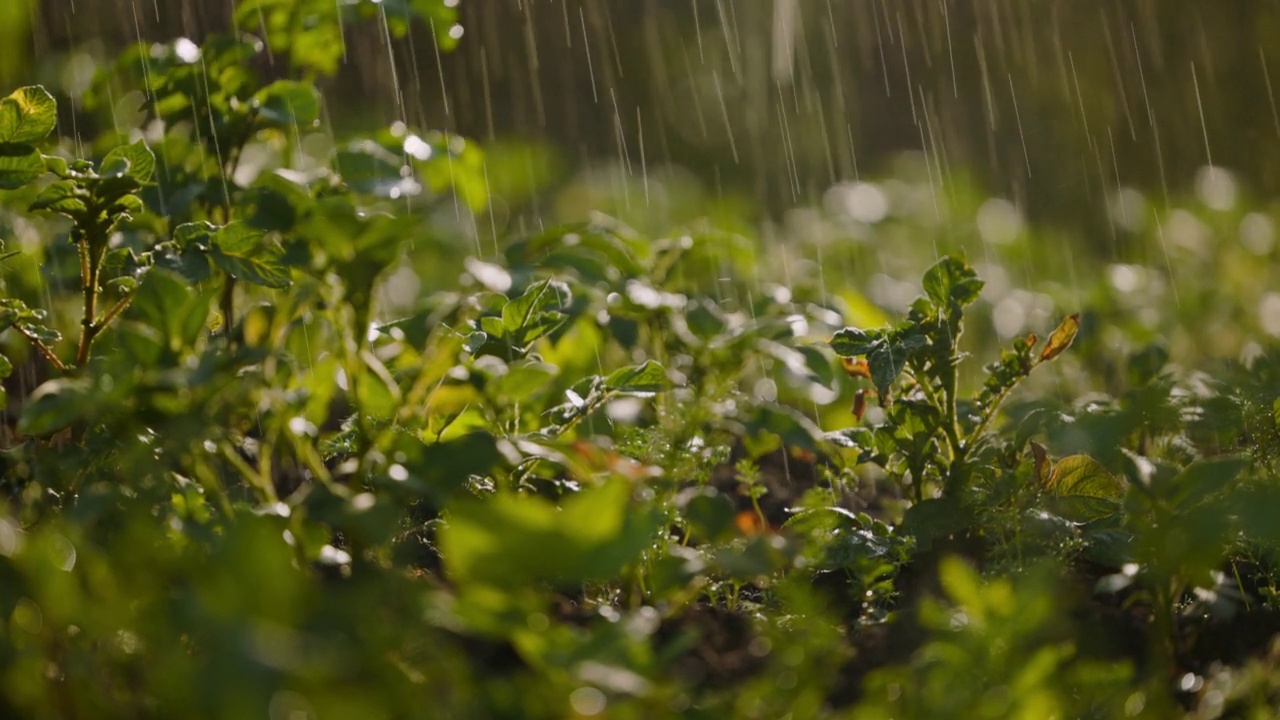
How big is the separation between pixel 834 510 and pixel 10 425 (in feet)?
5.23

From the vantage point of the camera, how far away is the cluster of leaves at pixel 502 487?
94 cm

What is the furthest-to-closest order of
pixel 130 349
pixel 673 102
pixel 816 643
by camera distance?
pixel 673 102, pixel 130 349, pixel 816 643

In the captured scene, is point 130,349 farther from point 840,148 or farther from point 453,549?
point 840,148

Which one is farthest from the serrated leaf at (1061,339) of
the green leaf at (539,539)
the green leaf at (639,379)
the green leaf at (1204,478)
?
the green leaf at (539,539)

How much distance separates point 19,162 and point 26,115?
62 mm

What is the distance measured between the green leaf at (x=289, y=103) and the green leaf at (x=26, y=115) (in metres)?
0.37

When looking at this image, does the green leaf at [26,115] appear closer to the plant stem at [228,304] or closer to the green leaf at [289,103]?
the green leaf at [289,103]

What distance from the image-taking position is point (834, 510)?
5.50 ft

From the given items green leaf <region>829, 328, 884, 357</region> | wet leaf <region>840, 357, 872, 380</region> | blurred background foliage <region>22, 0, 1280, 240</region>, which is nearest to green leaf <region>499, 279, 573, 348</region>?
green leaf <region>829, 328, 884, 357</region>

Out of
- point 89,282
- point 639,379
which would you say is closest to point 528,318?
point 639,379

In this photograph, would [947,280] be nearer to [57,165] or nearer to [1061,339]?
[1061,339]

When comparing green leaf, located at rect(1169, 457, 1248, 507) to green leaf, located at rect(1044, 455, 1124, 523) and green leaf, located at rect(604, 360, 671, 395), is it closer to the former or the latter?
green leaf, located at rect(1044, 455, 1124, 523)

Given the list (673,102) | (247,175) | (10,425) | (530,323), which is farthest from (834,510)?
(673,102)

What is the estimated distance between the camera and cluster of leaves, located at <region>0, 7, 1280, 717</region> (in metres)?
0.94
